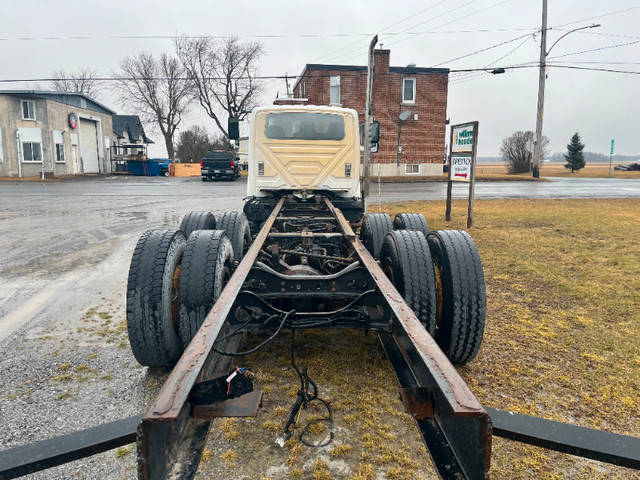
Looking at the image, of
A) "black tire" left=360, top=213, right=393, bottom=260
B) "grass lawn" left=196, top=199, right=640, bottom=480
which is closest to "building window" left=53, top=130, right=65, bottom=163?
"black tire" left=360, top=213, right=393, bottom=260

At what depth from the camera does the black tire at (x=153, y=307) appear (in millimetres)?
3363

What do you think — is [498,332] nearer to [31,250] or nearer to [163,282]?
[163,282]

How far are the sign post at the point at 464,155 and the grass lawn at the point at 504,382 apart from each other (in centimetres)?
409

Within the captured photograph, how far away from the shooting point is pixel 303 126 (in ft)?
25.6

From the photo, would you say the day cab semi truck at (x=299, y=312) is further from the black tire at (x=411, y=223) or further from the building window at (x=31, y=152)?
the building window at (x=31, y=152)

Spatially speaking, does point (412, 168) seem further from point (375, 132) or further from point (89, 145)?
point (89, 145)

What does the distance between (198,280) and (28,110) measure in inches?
1507

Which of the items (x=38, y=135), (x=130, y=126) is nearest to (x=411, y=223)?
(x=38, y=135)

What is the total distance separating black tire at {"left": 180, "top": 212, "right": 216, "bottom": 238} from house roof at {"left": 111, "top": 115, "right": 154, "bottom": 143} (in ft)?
191

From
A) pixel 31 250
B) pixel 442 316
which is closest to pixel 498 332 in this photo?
pixel 442 316

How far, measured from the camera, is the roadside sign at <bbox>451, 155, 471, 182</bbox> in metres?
10.7

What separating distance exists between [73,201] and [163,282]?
634 inches

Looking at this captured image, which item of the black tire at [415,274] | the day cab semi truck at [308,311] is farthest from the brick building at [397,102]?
the black tire at [415,274]

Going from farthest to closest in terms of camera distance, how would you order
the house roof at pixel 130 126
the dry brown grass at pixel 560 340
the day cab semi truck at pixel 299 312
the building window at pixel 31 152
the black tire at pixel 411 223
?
the house roof at pixel 130 126 → the building window at pixel 31 152 → the black tire at pixel 411 223 → the dry brown grass at pixel 560 340 → the day cab semi truck at pixel 299 312
